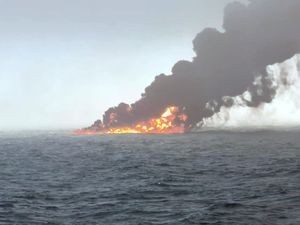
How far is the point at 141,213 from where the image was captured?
111 feet

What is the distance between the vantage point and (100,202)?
38.6 meters

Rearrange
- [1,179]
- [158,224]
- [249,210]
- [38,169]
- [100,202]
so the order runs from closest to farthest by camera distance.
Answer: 1. [158,224]
2. [249,210]
3. [100,202]
4. [1,179]
5. [38,169]

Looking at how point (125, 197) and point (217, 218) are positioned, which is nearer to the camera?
point (217, 218)

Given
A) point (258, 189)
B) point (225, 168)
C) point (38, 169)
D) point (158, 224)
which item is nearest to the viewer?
point (158, 224)

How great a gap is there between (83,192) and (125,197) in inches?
238

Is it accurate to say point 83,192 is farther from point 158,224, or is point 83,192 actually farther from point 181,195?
point 158,224

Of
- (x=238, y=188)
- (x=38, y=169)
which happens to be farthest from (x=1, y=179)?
(x=238, y=188)

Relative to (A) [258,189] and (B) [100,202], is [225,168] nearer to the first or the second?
(A) [258,189]

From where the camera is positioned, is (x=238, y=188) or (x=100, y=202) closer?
(x=100, y=202)

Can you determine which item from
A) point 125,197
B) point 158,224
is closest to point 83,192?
point 125,197

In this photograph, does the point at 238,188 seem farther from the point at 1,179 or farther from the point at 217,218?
the point at 1,179

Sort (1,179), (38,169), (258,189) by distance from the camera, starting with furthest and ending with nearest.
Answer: (38,169)
(1,179)
(258,189)

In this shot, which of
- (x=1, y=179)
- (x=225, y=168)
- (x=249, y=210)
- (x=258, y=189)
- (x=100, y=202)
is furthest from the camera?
(x=225, y=168)

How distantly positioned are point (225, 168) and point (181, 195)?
24151mm
